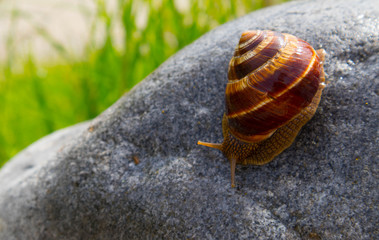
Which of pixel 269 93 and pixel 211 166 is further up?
pixel 269 93

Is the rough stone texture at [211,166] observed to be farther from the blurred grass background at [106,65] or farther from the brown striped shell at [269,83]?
the blurred grass background at [106,65]

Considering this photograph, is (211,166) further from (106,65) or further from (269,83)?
(106,65)

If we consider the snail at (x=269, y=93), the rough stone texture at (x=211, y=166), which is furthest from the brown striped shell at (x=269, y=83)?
the rough stone texture at (x=211, y=166)

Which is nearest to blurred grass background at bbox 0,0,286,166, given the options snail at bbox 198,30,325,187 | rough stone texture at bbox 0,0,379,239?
rough stone texture at bbox 0,0,379,239

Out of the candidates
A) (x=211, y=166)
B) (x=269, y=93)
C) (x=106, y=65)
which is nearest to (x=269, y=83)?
(x=269, y=93)

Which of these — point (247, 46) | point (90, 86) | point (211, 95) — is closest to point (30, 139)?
point (90, 86)

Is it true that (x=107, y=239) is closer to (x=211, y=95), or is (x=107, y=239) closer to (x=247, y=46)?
(x=211, y=95)

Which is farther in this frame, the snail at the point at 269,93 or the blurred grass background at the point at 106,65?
the blurred grass background at the point at 106,65
